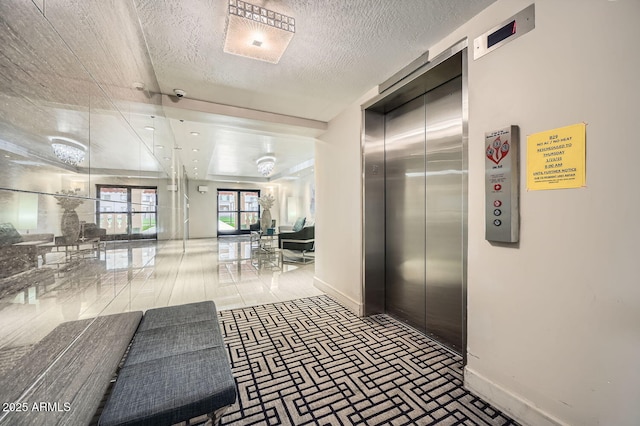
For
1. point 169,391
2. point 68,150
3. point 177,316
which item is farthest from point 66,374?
point 177,316

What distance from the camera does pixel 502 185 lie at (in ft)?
5.49

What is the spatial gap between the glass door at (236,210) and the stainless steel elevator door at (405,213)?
33.0ft

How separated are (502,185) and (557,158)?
0.30m

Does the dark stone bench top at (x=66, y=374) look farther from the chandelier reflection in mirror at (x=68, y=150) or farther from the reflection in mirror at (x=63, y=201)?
the chandelier reflection in mirror at (x=68, y=150)

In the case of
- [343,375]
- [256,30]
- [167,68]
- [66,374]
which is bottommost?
[343,375]

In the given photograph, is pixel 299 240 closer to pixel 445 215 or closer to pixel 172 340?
pixel 445 215

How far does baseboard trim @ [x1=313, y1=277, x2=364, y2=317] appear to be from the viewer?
3.20 metres

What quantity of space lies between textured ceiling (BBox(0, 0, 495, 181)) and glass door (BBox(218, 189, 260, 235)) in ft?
29.6

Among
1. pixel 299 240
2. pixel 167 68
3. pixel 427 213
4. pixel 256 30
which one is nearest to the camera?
pixel 256 30

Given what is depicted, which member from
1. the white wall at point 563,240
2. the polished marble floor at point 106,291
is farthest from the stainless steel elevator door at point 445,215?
the polished marble floor at point 106,291

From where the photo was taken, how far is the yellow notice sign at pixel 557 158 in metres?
1.35

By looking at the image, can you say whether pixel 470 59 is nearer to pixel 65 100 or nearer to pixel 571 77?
pixel 571 77

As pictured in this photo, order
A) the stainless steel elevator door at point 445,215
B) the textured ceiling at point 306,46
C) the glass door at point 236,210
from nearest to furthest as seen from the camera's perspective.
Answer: the textured ceiling at point 306,46 < the stainless steel elevator door at point 445,215 < the glass door at point 236,210

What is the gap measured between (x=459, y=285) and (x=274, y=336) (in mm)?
1858
